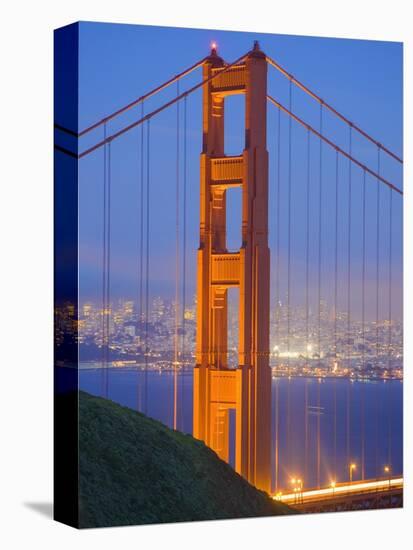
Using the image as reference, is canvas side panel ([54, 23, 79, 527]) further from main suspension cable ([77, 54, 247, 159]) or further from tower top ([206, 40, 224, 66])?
tower top ([206, 40, 224, 66])

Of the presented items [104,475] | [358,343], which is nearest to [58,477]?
[104,475]

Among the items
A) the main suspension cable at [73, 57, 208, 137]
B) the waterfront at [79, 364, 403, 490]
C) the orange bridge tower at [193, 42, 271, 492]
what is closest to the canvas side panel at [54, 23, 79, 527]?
the main suspension cable at [73, 57, 208, 137]

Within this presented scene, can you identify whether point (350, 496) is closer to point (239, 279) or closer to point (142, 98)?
point (239, 279)

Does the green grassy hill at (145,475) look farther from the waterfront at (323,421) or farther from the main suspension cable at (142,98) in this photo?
the main suspension cable at (142,98)

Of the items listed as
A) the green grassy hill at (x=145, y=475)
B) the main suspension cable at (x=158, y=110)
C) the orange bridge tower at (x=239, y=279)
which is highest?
A: the main suspension cable at (x=158, y=110)

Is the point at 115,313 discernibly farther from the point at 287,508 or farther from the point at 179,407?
the point at 287,508

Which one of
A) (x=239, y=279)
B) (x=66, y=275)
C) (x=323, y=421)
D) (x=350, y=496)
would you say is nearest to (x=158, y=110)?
(x=66, y=275)

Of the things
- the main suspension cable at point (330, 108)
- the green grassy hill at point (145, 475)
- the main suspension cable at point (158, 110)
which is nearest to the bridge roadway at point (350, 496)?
the green grassy hill at point (145, 475)
